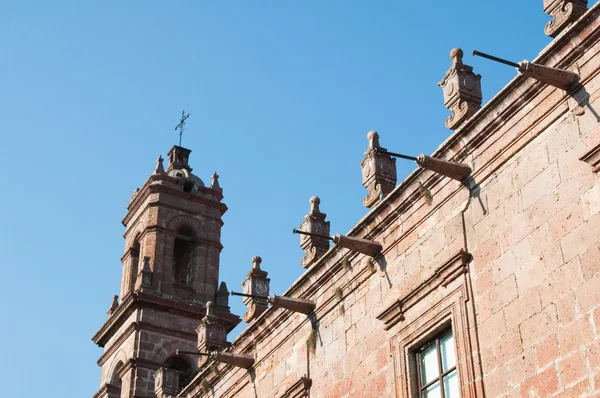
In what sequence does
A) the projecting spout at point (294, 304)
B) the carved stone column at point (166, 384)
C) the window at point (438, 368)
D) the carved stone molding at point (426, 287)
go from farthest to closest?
the carved stone column at point (166, 384)
the projecting spout at point (294, 304)
the carved stone molding at point (426, 287)
the window at point (438, 368)

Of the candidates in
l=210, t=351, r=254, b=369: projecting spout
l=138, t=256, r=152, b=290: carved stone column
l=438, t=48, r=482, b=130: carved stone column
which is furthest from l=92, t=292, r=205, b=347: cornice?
l=438, t=48, r=482, b=130: carved stone column

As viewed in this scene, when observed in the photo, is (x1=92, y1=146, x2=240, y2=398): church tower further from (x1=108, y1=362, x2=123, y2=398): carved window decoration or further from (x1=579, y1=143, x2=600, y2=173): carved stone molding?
(x1=579, y1=143, x2=600, y2=173): carved stone molding

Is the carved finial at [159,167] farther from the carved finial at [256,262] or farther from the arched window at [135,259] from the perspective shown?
the carved finial at [256,262]

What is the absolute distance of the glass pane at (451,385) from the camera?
13936 mm

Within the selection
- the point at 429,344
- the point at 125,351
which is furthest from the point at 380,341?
the point at 125,351

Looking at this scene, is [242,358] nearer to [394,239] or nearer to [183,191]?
[394,239]

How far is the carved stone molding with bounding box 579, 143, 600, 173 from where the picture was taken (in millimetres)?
12594

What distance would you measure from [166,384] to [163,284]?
4.36 metres

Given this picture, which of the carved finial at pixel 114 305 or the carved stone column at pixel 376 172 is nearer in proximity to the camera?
the carved stone column at pixel 376 172

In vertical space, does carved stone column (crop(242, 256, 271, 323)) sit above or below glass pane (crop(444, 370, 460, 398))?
above

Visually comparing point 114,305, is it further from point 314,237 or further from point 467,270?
point 467,270

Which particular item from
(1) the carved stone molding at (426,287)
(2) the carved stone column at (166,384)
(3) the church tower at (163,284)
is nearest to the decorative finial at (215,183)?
(3) the church tower at (163,284)

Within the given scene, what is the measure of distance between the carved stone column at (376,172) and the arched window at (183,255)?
11.7m

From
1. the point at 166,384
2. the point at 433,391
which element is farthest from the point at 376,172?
the point at 166,384
